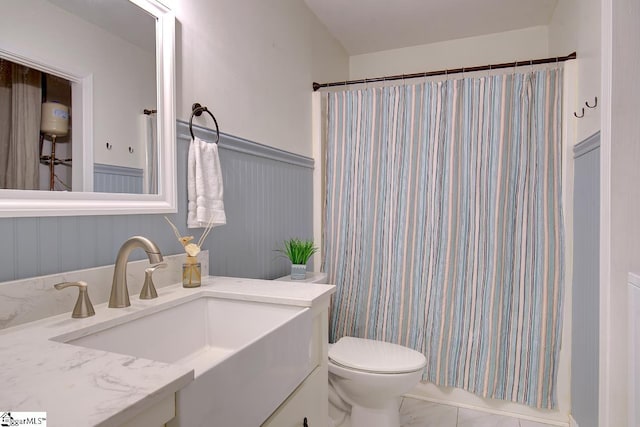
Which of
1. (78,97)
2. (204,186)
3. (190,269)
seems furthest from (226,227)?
(78,97)

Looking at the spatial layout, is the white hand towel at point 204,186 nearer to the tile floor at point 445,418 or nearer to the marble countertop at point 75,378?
the marble countertop at point 75,378

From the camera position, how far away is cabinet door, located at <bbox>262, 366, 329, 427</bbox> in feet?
3.20

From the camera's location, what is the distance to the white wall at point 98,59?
37.2 inches

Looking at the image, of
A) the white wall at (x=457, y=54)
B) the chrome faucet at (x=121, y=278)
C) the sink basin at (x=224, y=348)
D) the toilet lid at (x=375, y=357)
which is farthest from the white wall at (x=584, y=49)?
the chrome faucet at (x=121, y=278)

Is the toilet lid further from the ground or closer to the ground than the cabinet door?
closer to the ground

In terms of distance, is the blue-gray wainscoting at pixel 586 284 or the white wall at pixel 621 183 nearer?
the white wall at pixel 621 183

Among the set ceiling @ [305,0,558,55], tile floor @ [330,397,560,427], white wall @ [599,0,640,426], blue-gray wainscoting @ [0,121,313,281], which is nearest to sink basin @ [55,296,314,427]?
blue-gray wainscoting @ [0,121,313,281]

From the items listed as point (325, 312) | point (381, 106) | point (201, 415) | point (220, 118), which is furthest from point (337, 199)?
point (201, 415)

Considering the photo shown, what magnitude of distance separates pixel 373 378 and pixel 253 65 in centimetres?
157

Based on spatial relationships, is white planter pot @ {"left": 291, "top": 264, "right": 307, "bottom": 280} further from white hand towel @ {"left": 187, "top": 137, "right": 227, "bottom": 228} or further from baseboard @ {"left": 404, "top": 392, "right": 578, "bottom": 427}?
baseboard @ {"left": 404, "top": 392, "right": 578, "bottom": 427}

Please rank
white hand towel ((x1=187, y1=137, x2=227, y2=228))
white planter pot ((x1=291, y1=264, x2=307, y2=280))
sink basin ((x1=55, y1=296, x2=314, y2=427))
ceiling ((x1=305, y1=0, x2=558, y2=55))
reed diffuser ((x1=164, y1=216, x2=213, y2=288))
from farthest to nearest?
ceiling ((x1=305, y1=0, x2=558, y2=55)), white planter pot ((x1=291, y1=264, x2=307, y2=280)), white hand towel ((x1=187, y1=137, x2=227, y2=228)), reed diffuser ((x1=164, y1=216, x2=213, y2=288)), sink basin ((x1=55, y1=296, x2=314, y2=427))

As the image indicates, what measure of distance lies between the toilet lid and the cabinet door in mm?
494

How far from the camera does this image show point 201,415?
68 cm

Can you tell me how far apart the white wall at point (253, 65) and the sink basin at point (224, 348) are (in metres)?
0.77
